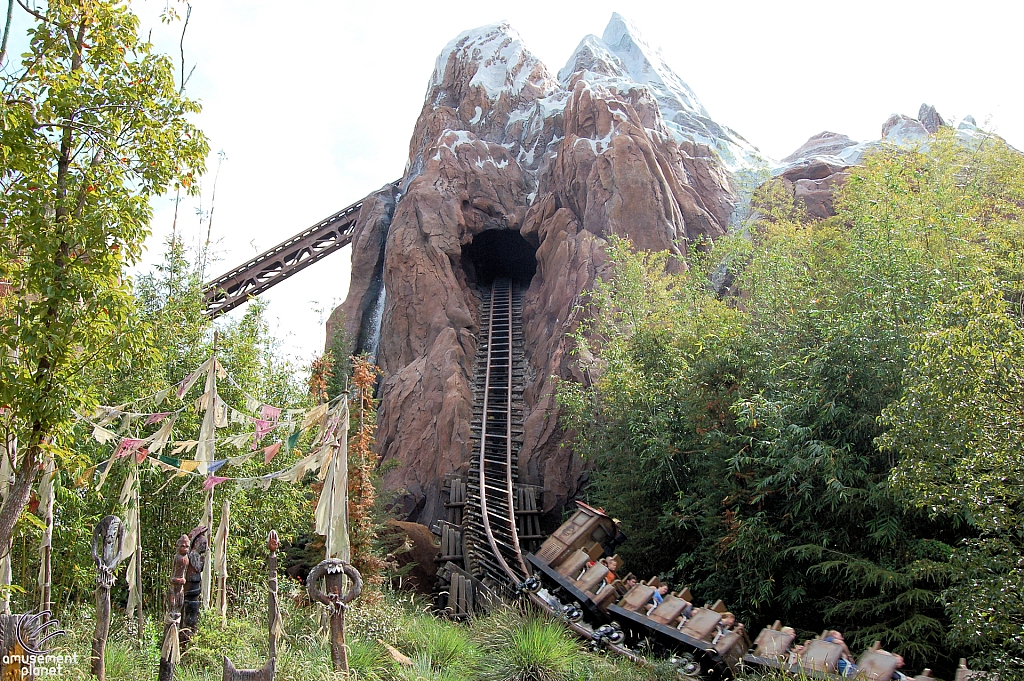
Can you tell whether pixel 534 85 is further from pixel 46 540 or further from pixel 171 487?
pixel 46 540

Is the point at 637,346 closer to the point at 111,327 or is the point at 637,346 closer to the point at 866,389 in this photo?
the point at 866,389

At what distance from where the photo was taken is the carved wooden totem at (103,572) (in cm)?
489

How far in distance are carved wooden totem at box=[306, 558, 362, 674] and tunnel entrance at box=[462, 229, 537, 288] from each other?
14.9 metres

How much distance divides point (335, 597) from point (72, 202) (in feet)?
11.1

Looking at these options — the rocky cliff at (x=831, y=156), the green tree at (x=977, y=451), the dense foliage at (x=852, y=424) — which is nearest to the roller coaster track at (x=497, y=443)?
the dense foliage at (x=852, y=424)

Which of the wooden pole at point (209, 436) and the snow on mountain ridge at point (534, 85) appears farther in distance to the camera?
the snow on mountain ridge at point (534, 85)

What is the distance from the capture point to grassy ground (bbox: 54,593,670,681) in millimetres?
5938

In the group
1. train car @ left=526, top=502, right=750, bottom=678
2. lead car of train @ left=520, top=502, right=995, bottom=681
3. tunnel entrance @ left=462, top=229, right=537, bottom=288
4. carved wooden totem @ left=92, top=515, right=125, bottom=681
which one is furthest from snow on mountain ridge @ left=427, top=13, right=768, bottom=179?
carved wooden totem @ left=92, top=515, right=125, bottom=681

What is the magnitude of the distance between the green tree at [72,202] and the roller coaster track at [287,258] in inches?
606

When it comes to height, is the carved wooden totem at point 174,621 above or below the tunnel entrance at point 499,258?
below

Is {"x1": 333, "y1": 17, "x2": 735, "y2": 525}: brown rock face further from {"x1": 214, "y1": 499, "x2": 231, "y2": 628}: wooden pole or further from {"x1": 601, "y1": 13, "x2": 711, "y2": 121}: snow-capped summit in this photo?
{"x1": 214, "y1": 499, "x2": 231, "y2": 628}: wooden pole

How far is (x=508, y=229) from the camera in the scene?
2045 centimetres

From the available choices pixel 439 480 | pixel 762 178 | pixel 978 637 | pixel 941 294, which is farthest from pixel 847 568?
pixel 762 178

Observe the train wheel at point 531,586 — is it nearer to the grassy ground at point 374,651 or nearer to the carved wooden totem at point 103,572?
the grassy ground at point 374,651
